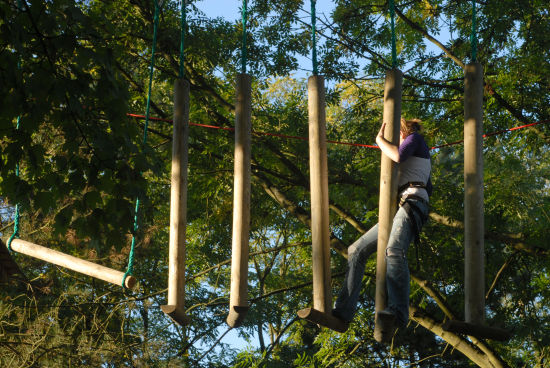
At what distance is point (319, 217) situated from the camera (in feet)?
13.6

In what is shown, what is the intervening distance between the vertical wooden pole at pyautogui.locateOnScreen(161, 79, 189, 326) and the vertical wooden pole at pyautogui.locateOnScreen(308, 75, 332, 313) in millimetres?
728

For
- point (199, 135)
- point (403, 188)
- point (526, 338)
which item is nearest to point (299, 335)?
point (526, 338)

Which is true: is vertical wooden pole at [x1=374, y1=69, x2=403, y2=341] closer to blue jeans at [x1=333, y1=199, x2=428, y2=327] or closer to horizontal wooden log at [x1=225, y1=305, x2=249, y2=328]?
blue jeans at [x1=333, y1=199, x2=428, y2=327]

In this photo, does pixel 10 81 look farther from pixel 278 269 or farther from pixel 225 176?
pixel 278 269

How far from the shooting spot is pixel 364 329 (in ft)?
30.8

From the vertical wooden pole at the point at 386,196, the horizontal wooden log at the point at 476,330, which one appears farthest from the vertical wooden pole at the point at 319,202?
the horizontal wooden log at the point at 476,330

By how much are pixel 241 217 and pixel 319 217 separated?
429 mm

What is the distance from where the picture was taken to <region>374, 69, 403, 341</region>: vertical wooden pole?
4.05 m

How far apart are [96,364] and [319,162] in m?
4.49

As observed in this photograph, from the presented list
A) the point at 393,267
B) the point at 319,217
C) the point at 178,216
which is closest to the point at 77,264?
the point at 178,216

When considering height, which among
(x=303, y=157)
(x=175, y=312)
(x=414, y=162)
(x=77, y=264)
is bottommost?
(x=175, y=312)

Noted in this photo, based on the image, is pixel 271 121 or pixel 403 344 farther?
pixel 403 344

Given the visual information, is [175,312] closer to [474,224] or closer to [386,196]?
[386,196]

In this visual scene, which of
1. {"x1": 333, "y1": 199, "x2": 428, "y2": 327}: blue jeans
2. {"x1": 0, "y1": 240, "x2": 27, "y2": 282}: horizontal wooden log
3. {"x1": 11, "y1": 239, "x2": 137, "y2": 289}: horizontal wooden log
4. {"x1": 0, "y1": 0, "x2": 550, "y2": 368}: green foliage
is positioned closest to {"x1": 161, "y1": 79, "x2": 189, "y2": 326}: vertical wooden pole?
{"x1": 11, "y1": 239, "x2": 137, "y2": 289}: horizontal wooden log
